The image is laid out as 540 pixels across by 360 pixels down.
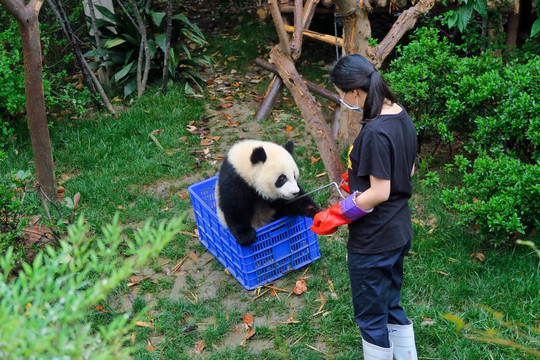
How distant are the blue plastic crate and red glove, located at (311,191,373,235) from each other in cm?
98

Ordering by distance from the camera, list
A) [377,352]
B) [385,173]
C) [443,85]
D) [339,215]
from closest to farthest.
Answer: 1. [385,173]
2. [339,215]
3. [377,352]
4. [443,85]

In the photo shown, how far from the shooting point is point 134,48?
6.27 metres

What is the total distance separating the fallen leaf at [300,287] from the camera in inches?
140

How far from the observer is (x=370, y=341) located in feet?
8.45

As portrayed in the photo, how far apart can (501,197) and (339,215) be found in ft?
5.01

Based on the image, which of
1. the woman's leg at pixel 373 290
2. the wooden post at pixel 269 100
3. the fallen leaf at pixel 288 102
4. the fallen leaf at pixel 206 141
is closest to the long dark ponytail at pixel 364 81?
the woman's leg at pixel 373 290

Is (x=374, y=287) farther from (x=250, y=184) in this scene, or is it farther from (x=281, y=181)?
(x=250, y=184)

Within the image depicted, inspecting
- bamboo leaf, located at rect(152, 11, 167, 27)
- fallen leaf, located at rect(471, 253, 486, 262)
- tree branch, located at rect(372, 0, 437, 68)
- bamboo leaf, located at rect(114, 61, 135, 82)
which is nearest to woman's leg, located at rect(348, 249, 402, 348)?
fallen leaf, located at rect(471, 253, 486, 262)

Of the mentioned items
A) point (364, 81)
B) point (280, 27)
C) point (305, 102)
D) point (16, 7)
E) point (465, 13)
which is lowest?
point (305, 102)

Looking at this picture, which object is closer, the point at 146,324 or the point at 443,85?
the point at 146,324

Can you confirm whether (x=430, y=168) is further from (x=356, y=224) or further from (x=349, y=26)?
(x=356, y=224)

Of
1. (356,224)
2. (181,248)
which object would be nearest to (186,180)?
(181,248)

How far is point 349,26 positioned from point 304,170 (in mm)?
1387

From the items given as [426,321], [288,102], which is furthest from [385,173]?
[288,102]
